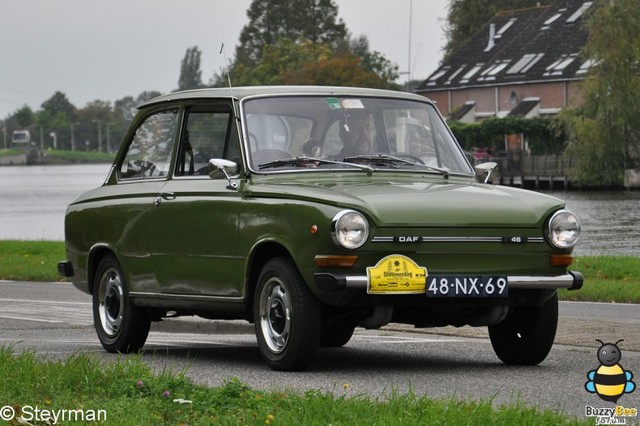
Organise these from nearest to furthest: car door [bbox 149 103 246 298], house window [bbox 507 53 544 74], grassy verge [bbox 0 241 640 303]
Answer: car door [bbox 149 103 246 298], grassy verge [bbox 0 241 640 303], house window [bbox 507 53 544 74]

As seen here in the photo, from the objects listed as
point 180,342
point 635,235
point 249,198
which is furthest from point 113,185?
point 635,235

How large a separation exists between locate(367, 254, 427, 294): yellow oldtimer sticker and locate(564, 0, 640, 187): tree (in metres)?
65.5

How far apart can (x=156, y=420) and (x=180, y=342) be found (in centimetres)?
534

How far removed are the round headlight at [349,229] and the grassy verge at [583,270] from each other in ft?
29.7

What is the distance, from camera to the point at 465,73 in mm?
112625

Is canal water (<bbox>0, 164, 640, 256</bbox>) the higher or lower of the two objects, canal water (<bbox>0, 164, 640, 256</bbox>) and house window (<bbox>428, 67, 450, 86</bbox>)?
the lower

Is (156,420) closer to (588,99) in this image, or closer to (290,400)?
(290,400)

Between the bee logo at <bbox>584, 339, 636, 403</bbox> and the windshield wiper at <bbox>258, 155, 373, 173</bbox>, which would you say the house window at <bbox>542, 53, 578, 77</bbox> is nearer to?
the windshield wiper at <bbox>258, 155, 373, 173</bbox>

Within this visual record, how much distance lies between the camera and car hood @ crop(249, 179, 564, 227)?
9148 mm

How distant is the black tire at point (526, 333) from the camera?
390 inches

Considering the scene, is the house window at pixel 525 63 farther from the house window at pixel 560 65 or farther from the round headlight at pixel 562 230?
the round headlight at pixel 562 230

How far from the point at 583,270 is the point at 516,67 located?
85222 mm

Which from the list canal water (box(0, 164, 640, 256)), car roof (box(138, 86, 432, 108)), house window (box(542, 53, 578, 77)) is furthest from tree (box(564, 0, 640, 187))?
car roof (box(138, 86, 432, 108))

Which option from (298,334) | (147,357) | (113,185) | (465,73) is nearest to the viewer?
(298,334)
